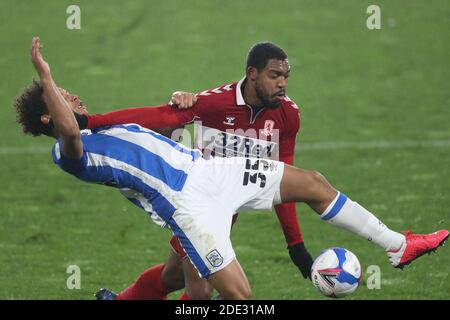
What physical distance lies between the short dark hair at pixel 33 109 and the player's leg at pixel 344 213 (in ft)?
5.88

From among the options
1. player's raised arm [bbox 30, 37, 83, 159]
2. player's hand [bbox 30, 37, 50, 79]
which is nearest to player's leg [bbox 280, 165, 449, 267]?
player's raised arm [bbox 30, 37, 83, 159]

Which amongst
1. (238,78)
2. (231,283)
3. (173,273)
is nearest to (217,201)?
(231,283)

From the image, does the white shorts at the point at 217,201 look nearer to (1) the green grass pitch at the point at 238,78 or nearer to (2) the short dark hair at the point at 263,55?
(2) the short dark hair at the point at 263,55

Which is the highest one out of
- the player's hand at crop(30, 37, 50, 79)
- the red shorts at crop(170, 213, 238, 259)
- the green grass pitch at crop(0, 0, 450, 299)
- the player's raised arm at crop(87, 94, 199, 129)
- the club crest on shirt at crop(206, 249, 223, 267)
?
the player's hand at crop(30, 37, 50, 79)

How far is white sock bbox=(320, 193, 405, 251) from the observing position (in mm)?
7492

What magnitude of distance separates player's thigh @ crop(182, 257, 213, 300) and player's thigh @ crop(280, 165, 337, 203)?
0.99 metres

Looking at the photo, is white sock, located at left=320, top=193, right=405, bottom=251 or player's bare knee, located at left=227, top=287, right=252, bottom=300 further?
white sock, located at left=320, top=193, right=405, bottom=251

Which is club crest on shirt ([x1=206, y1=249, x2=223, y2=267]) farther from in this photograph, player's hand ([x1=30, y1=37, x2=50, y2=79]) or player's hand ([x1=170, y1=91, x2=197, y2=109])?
player's hand ([x1=30, y1=37, x2=50, y2=79])

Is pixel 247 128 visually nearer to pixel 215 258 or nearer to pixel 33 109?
pixel 215 258

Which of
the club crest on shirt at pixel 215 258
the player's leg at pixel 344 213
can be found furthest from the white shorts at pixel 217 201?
the player's leg at pixel 344 213

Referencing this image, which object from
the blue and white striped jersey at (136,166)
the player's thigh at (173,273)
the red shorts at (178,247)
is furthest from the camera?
the player's thigh at (173,273)

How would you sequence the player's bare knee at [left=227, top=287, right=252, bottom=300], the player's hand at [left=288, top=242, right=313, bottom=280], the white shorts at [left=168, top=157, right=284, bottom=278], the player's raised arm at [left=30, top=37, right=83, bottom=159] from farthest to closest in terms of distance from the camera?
the player's hand at [left=288, top=242, right=313, bottom=280] < the white shorts at [left=168, top=157, right=284, bottom=278] < the player's bare knee at [left=227, top=287, right=252, bottom=300] < the player's raised arm at [left=30, top=37, right=83, bottom=159]

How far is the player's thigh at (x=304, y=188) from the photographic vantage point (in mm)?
7430
